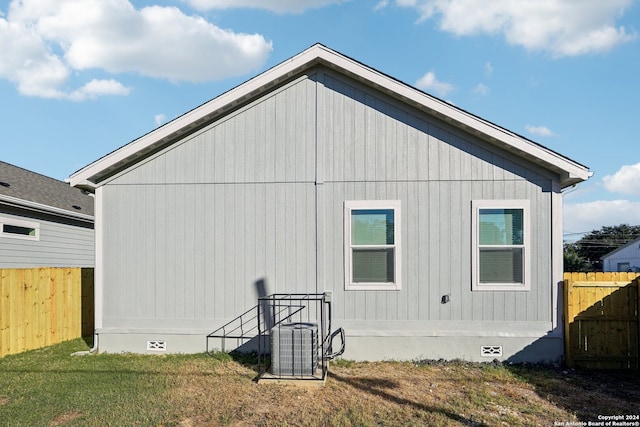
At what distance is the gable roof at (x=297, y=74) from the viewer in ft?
22.4

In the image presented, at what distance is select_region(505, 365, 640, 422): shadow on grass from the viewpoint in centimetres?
500

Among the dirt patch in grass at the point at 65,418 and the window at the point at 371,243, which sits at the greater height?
the window at the point at 371,243

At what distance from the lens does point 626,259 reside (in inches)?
1294

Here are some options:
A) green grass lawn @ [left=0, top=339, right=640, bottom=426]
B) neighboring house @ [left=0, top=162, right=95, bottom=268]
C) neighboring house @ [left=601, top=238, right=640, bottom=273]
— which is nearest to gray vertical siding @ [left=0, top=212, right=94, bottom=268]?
neighboring house @ [left=0, top=162, right=95, bottom=268]

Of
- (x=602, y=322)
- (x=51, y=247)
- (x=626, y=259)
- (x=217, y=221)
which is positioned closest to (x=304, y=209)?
(x=217, y=221)

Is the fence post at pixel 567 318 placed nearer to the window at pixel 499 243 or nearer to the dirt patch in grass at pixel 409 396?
the dirt patch in grass at pixel 409 396

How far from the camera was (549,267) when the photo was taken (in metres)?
7.07

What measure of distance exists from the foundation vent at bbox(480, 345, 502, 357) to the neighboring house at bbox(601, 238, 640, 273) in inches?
1108

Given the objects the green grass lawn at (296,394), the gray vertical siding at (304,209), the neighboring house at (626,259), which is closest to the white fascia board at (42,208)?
the gray vertical siding at (304,209)

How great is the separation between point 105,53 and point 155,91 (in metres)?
2.64

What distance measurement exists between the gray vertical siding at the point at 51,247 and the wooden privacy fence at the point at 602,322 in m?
11.5

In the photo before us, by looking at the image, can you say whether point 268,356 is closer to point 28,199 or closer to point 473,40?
point 28,199

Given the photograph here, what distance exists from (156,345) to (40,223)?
587 centimetres

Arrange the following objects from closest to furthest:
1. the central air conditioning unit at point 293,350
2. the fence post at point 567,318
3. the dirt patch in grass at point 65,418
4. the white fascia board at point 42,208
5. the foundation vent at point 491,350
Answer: the dirt patch in grass at point 65,418 → the central air conditioning unit at point 293,350 → the fence post at point 567,318 → the foundation vent at point 491,350 → the white fascia board at point 42,208
